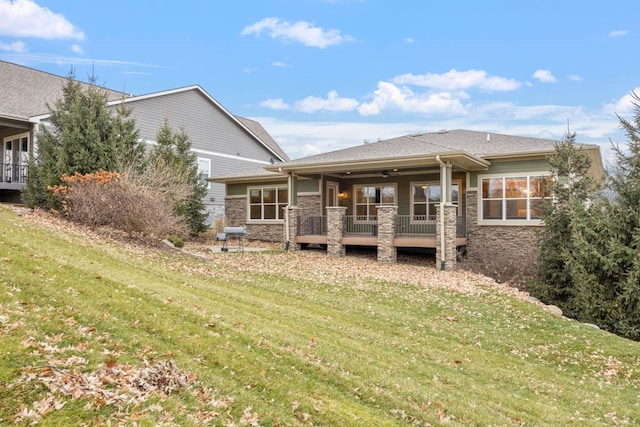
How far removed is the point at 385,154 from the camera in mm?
15672

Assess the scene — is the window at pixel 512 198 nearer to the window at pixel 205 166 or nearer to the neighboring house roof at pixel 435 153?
the neighboring house roof at pixel 435 153

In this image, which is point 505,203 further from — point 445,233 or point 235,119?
point 235,119

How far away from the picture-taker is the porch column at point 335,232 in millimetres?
15905

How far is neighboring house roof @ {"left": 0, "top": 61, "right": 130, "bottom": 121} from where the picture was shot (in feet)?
60.2

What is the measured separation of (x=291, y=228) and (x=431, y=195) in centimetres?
598

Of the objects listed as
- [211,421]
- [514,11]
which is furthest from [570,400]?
[514,11]

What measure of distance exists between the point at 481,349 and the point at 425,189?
11.4 metres

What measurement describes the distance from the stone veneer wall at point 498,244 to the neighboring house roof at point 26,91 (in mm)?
15987

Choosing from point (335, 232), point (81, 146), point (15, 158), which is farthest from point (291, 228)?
point (15, 158)

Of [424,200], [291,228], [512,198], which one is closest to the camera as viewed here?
[512,198]

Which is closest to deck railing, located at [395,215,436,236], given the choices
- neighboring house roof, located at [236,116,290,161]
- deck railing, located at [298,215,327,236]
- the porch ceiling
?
the porch ceiling

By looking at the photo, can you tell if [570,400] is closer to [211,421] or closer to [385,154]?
[211,421]

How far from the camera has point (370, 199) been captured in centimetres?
1920

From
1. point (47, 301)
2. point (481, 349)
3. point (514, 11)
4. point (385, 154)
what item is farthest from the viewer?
point (514, 11)
